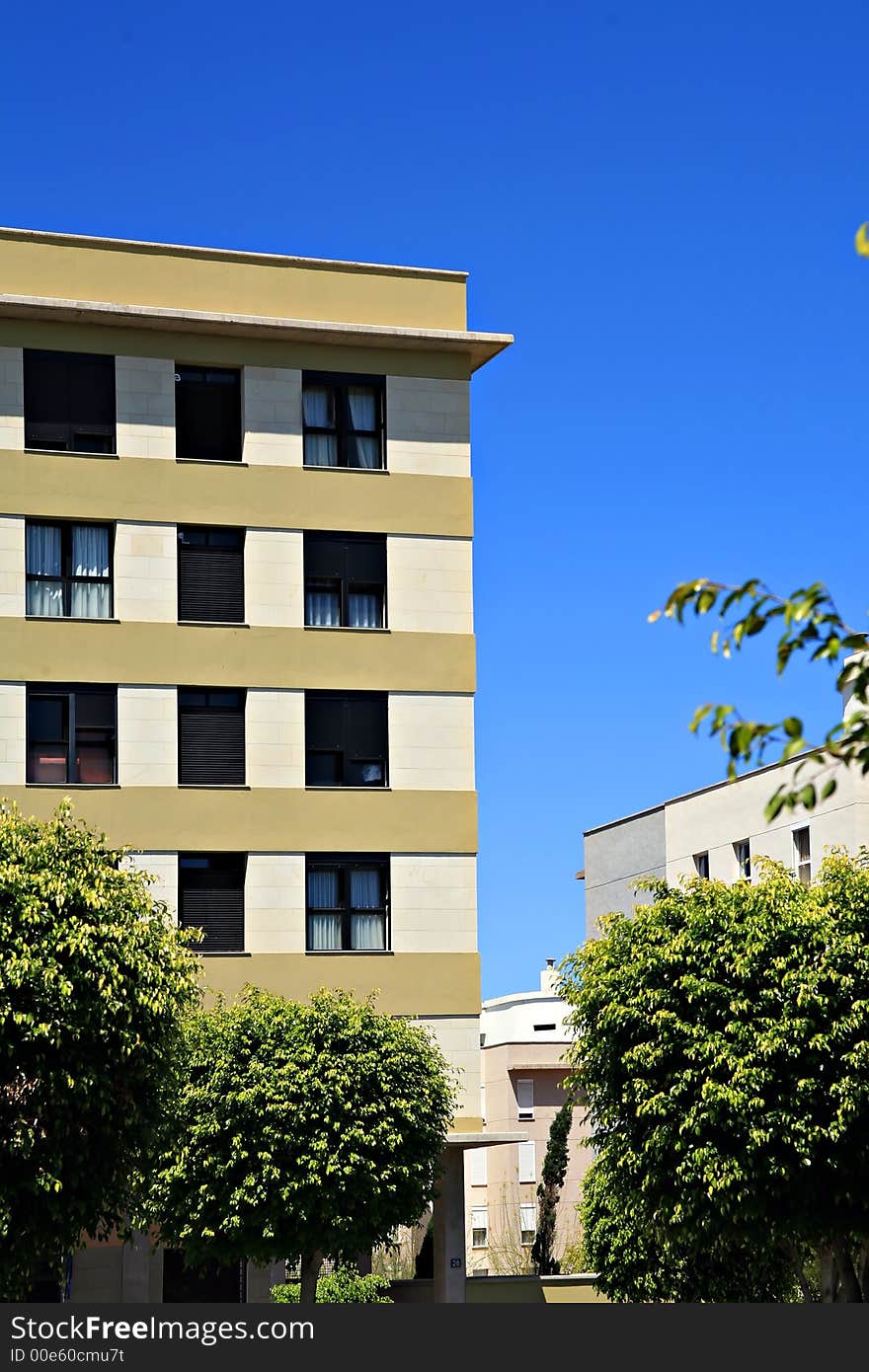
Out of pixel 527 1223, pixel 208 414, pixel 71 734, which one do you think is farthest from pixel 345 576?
pixel 527 1223

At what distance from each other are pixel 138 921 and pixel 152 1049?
78.8 inches

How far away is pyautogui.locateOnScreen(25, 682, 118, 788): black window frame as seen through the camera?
37719 mm

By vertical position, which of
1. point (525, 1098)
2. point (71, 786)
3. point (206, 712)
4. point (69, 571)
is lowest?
point (525, 1098)

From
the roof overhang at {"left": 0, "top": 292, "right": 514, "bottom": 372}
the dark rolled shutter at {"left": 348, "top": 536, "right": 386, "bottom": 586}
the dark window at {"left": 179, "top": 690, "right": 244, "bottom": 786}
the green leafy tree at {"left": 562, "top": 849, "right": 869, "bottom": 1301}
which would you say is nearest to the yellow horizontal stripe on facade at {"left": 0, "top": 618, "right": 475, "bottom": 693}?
the dark window at {"left": 179, "top": 690, "right": 244, "bottom": 786}

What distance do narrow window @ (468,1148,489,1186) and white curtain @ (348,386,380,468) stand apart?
1911 inches

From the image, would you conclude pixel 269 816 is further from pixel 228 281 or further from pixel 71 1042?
pixel 71 1042

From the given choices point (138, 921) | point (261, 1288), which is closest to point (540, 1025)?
point (261, 1288)

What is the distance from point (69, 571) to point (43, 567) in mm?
511

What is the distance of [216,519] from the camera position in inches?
1547

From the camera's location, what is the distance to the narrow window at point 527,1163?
7994 centimetres

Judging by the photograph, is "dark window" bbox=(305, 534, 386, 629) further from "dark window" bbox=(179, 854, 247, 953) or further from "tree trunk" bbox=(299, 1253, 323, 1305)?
"tree trunk" bbox=(299, 1253, 323, 1305)

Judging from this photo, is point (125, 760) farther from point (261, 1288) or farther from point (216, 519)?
point (261, 1288)

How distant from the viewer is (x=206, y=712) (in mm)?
38906

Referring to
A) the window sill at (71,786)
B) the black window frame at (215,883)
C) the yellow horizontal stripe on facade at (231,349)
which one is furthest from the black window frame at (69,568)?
the black window frame at (215,883)
